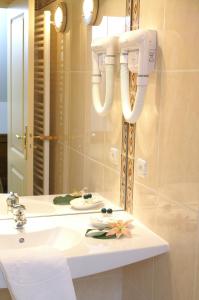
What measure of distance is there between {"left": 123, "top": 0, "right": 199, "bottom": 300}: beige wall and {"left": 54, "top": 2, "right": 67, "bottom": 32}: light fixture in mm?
340

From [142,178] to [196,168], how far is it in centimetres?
41

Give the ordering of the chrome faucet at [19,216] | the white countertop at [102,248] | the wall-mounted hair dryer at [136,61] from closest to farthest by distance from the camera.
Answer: the white countertop at [102,248] < the wall-mounted hair dryer at [136,61] < the chrome faucet at [19,216]

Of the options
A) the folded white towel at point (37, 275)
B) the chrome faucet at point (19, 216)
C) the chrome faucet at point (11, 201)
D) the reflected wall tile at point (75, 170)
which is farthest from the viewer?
the reflected wall tile at point (75, 170)

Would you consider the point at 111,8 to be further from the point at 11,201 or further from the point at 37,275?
the point at 37,275

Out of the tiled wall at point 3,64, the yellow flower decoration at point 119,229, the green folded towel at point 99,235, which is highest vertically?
the tiled wall at point 3,64

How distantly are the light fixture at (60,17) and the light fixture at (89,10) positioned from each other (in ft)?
0.30

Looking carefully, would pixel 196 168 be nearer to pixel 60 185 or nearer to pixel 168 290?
pixel 168 290

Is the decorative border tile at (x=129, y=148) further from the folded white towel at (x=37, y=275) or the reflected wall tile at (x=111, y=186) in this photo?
the folded white towel at (x=37, y=275)

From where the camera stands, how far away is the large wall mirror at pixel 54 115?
1.88 m

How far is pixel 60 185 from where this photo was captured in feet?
6.59

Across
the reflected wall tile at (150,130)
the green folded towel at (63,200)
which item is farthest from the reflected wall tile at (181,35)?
the green folded towel at (63,200)

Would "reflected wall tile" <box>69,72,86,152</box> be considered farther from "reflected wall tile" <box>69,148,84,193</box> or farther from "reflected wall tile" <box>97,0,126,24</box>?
"reflected wall tile" <box>97,0,126,24</box>

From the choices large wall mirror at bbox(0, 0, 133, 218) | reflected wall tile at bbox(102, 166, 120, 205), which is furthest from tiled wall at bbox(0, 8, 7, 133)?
reflected wall tile at bbox(102, 166, 120, 205)

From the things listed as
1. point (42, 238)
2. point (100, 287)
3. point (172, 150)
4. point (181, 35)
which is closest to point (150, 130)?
point (172, 150)
